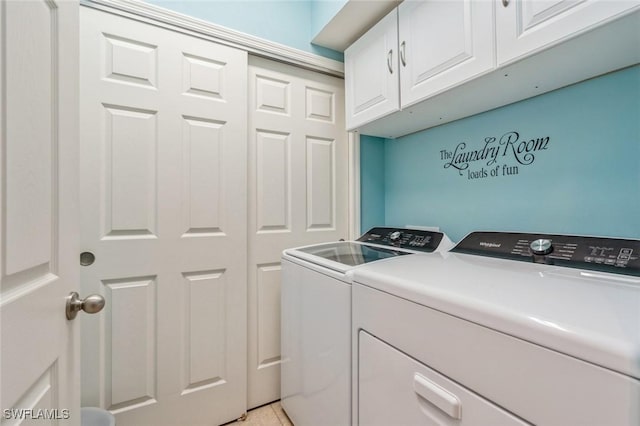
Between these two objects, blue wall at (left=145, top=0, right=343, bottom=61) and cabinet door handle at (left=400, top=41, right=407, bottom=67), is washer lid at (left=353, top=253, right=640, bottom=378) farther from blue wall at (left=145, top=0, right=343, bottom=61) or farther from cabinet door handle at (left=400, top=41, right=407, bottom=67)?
blue wall at (left=145, top=0, right=343, bottom=61)

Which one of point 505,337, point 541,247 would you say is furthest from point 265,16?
point 505,337

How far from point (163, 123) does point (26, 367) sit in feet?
3.96

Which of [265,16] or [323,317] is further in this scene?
[265,16]

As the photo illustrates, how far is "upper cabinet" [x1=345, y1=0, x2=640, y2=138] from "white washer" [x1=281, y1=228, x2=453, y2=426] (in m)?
0.65

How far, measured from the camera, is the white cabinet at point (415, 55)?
40.0 inches

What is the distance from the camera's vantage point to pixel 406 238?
1536 millimetres

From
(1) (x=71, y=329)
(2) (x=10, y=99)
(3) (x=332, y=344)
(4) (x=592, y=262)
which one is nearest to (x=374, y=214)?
(3) (x=332, y=344)

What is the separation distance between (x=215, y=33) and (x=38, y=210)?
4.45 feet

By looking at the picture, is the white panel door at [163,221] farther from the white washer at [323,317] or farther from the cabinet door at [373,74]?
the cabinet door at [373,74]

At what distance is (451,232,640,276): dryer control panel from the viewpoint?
810 mm

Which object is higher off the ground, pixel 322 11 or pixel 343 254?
pixel 322 11

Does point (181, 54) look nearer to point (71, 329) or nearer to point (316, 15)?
point (316, 15)

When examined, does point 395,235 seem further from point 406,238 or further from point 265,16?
point 265,16

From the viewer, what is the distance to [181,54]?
1.46 metres
